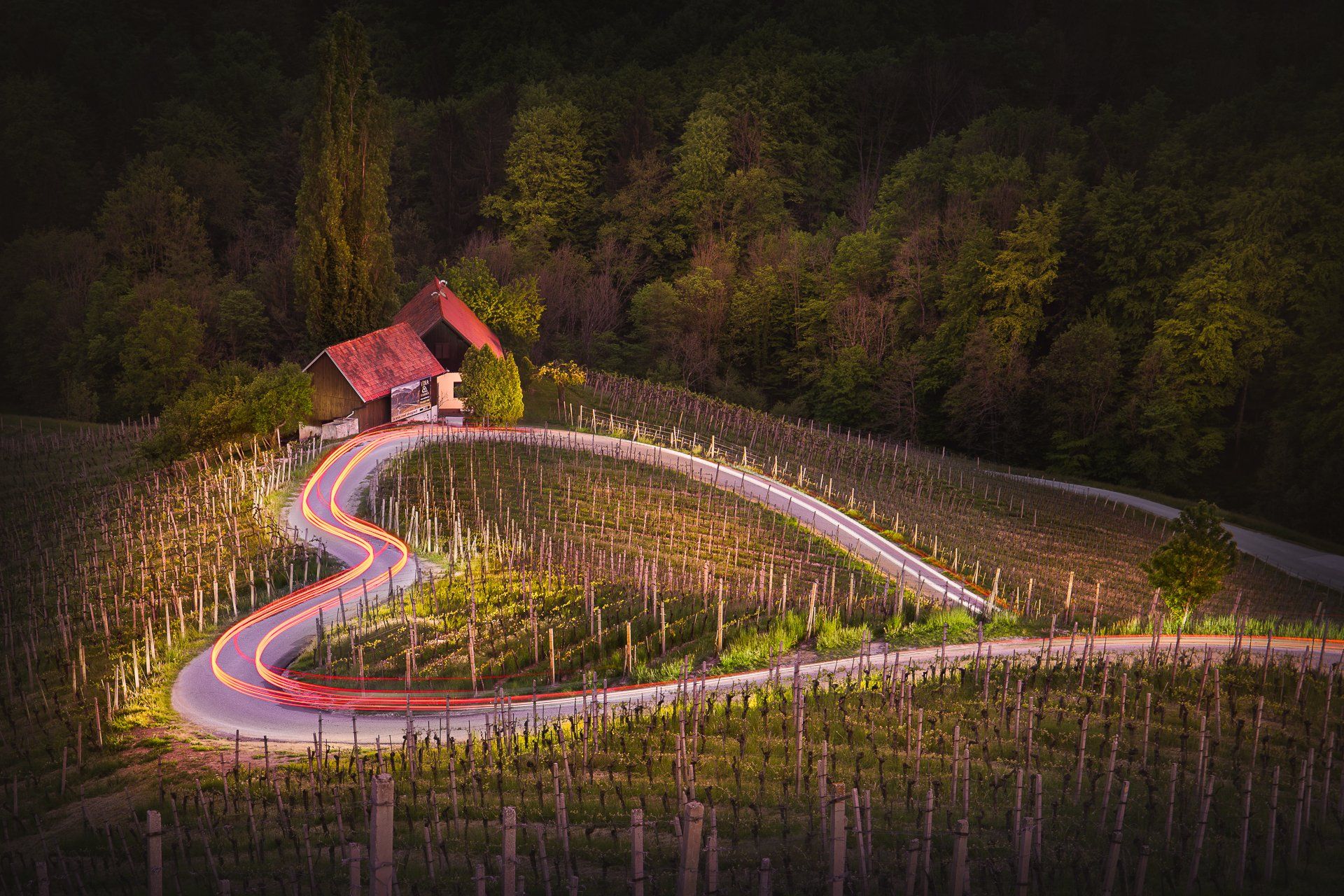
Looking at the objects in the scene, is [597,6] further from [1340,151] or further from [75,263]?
[1340,151]

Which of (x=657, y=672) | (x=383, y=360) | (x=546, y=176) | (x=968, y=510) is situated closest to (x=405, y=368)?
(x=383, y=360)

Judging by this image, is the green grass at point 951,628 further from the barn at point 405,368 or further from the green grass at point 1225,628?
the barn at point 405,368

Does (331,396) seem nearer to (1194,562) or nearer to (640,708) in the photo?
(640,708)

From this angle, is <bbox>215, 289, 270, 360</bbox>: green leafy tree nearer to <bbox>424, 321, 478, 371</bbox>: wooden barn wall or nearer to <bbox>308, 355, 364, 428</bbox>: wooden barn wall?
<bbox>424, 321, 478, 371</bbox>: wooden barn wall

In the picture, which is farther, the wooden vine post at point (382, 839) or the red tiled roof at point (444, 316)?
the red tiled roof at point (444, 316)

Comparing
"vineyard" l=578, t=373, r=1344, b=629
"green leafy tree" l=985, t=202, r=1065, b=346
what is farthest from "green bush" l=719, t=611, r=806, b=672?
"green leafy tree" l=985, t=202, r=1065, b=346

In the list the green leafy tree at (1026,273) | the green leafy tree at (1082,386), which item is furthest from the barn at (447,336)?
the green leafy tree at (1082,386)
